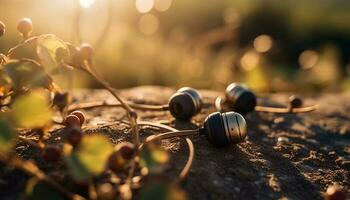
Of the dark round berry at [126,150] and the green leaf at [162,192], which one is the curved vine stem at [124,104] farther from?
the green leaf at [162,192]

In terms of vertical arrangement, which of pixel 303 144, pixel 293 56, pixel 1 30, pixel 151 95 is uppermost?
pixel 1 30

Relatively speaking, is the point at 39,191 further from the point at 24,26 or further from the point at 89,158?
the point at 24,26

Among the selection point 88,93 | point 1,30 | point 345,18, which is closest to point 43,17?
point 88,93

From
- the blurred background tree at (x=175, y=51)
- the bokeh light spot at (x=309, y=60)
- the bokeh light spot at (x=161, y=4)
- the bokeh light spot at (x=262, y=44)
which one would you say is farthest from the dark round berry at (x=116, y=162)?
the bokeh light spot at (x=161, y=4)

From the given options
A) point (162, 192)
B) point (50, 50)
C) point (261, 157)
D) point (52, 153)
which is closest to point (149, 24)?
point (261, 157)

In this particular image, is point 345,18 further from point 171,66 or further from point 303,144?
point 303,144

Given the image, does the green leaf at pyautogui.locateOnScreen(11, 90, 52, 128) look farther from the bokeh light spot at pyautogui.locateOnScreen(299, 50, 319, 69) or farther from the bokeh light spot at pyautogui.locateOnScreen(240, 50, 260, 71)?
the bokeh light spot at pyautogui.locateOnScreen(299, 50, 319, 69)
